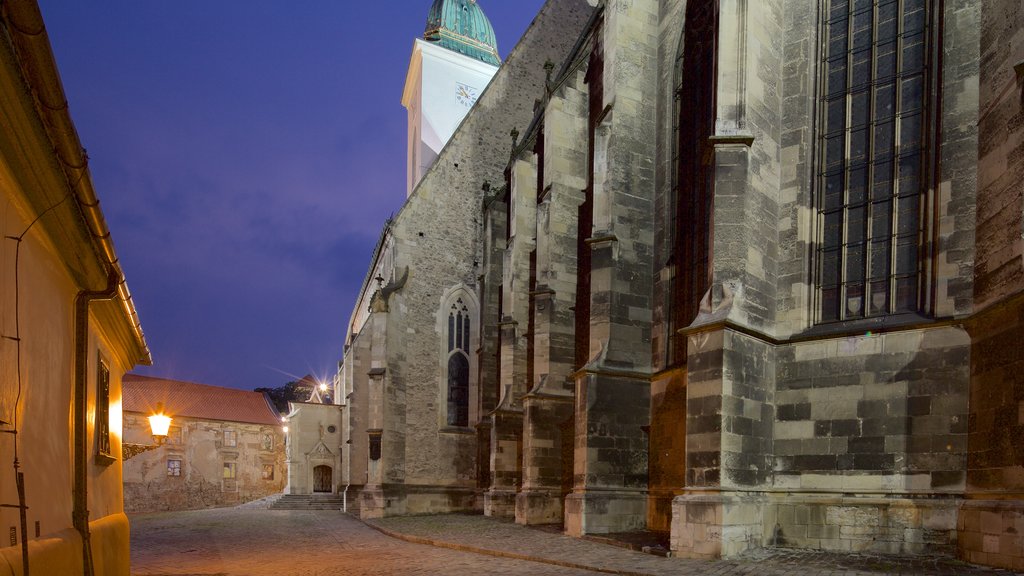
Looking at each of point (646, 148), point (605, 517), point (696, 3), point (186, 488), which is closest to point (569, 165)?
point (646, 148)

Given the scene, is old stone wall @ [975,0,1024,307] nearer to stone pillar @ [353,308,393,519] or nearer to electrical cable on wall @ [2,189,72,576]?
electrical cable on wall @ [2,189,72,576]

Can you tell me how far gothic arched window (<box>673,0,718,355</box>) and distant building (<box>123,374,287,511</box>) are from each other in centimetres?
2757

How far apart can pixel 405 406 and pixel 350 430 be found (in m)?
4.73

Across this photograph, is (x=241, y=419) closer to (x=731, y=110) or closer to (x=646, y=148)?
(x=646, y=148)

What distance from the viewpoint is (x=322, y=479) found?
31938 millimetres

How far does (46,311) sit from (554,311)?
1340 centimetres

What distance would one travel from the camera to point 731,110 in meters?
10.5

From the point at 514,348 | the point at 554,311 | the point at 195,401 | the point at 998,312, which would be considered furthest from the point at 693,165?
the point at 195,401

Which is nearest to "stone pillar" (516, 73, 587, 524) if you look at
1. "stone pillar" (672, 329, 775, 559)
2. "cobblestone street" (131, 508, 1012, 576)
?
"cobblestone street" (131, 508, 1012, 576)

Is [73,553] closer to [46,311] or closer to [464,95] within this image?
[46,311]

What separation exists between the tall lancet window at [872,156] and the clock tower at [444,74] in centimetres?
2659

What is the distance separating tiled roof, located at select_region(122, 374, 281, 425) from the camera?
38.6 metres

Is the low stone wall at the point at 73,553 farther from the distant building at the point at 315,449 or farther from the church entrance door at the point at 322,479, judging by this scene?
the church entrance door at the point at 322,479

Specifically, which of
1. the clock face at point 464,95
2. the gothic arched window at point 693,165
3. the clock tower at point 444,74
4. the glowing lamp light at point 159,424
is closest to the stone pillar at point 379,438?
the glowing lamp light at point 159,424
